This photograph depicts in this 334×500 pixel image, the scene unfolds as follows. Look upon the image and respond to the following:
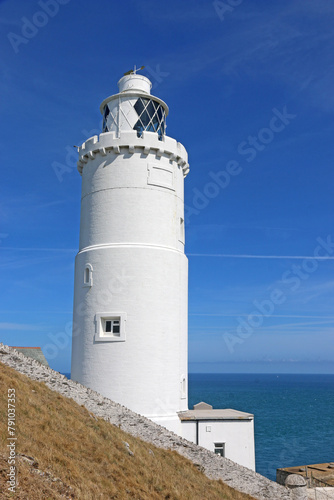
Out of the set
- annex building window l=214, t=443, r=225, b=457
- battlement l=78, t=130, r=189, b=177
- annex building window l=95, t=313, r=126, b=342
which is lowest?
annex building window l=214, t=443, r=225, b=457

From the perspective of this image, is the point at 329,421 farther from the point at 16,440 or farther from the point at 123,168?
the point at 16,440

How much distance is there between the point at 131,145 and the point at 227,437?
1212 centimetres

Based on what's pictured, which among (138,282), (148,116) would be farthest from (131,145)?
(138,282)

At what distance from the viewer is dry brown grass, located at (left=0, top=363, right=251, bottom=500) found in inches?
326

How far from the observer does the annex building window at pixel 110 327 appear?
17.5 metres

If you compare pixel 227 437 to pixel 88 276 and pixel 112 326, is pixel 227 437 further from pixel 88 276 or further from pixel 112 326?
pixel 88 276

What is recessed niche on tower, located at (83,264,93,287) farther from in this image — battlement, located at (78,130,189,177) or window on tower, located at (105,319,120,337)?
battlement, located at (78,130,189,177)

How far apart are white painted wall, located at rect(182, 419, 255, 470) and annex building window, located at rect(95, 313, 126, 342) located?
4.20m

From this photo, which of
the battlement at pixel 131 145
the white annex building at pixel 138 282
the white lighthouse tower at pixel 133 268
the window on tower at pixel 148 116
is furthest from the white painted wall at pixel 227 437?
the window on tower at pixel 148 116

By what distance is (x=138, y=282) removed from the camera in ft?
58.6

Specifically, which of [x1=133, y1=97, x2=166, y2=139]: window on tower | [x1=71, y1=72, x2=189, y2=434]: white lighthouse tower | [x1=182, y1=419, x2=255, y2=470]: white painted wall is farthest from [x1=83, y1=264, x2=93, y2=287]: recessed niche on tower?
[x1=182, y1=419, x2=255, y2=470]: white painted wall

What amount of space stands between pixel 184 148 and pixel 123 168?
10.9 ft

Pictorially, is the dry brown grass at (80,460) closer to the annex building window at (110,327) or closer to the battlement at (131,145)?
the annex building window at (110,327)

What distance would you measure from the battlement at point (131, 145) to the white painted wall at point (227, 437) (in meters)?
10.9
